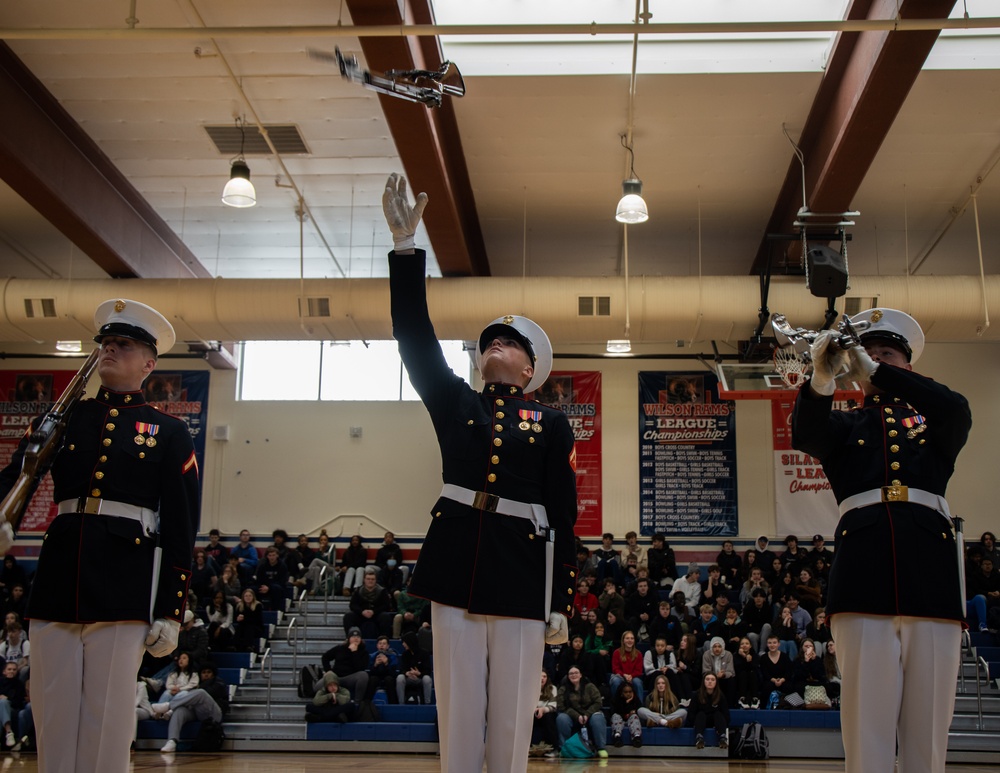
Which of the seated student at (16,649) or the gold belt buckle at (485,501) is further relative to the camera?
the seated student at (16,649)

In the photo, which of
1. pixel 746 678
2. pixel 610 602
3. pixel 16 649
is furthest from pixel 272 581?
pixel 746 678

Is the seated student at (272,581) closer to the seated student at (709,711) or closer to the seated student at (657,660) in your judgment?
the seated student at (657,660)

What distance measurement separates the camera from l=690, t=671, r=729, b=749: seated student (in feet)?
39.1

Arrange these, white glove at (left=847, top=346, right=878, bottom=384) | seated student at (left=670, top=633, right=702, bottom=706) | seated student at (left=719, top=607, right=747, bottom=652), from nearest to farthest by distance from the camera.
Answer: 1. white glove at (left=847, top=346, right=878, bottom=384)
2. seated student at (left=670, top=633, right=702, bottom=706)
3. seated student at (left=719, top=607, right=747, bottom=652)

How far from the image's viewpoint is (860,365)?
149 inches

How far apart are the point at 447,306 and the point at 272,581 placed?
21.4ft

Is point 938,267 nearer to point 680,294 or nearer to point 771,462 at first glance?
point 771,462

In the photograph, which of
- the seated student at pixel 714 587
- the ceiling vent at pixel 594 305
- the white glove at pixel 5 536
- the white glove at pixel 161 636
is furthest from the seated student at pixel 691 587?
the white glove at pixel 5 536

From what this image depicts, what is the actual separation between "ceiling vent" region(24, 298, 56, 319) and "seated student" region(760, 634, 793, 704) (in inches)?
403

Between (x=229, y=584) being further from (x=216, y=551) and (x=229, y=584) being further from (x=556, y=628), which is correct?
(x=556, y=628)

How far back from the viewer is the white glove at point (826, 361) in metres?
3.71

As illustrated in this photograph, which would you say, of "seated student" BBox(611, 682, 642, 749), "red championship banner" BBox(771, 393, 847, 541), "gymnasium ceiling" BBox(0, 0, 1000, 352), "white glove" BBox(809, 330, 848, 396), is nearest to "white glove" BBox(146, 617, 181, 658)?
"white glove" BBox(809, 330, 848, 396)

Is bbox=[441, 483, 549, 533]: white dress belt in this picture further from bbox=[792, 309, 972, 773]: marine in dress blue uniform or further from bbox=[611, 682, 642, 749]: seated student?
bbox=[611, 682, 642, 749]: seated student

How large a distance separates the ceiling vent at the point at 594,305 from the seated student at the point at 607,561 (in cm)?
481
